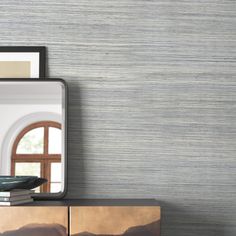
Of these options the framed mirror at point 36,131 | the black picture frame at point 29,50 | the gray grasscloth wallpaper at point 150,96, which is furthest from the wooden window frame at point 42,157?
the black picture frame at point 29,50

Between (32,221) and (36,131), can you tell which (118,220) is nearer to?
(32,221)

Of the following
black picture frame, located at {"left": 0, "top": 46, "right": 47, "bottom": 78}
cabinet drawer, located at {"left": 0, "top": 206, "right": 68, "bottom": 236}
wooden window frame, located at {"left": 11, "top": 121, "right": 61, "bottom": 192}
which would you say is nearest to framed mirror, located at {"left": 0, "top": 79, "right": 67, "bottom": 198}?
wooden window frame, located at {"left": 11, "top": 121, "right": 61, "bottom": 192}

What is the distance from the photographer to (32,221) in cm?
195

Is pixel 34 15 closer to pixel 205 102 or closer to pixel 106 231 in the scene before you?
pixel 205 102

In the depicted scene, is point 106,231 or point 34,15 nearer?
point 106,231

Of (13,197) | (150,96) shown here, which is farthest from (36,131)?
(150,96)

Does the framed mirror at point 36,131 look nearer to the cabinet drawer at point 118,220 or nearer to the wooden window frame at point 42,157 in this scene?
the wooden window frame at point 42,157

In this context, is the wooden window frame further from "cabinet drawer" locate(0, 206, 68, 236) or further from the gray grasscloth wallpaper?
"cabinet drawer" locate(0, 206, 68, 236)

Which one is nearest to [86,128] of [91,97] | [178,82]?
[91,97]

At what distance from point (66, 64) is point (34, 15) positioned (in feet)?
0.98

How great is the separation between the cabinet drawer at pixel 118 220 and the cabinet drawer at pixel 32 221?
0.06 metres

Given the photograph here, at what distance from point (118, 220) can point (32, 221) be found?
355mm

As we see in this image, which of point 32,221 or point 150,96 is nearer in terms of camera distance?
point 32,221

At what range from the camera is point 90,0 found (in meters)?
2.39
